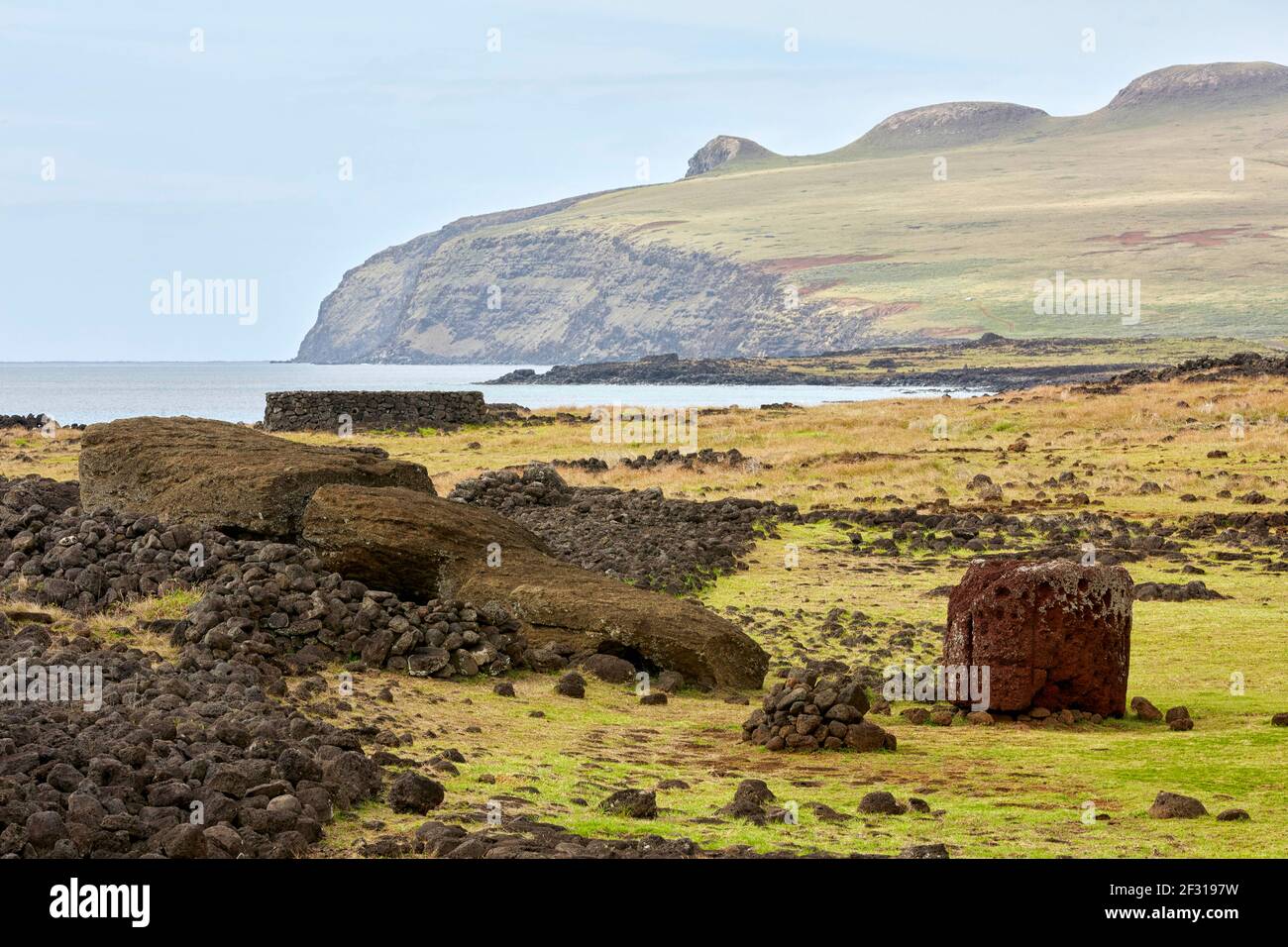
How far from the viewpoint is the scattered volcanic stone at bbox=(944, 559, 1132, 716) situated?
13336mm

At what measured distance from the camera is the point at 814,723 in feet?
40.0

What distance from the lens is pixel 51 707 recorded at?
10328 mm

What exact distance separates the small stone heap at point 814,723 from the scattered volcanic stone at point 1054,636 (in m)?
1.68

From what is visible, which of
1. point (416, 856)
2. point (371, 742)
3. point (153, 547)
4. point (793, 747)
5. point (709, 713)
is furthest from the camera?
point (153, 547)

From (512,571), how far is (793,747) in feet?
18.3

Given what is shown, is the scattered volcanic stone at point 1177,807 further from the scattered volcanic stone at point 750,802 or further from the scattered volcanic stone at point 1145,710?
the scattered volcanic stone at point 1145,710

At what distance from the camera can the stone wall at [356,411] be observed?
49.3 metres

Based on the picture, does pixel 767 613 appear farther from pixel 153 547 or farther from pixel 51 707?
pixel 51 707

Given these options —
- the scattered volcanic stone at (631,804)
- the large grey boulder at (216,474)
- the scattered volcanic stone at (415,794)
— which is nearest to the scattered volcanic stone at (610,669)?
the large grey boulder at (216,474)

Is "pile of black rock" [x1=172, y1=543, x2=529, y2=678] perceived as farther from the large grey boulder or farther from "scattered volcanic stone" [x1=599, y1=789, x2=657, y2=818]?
"scattered volcanic stone" [x1=599, y1=789, x2=657, y2=818]

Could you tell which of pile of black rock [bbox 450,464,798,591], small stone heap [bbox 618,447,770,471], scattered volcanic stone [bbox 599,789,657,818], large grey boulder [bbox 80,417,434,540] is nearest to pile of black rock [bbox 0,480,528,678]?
large grey boulder [bbox 80,417,434,540]

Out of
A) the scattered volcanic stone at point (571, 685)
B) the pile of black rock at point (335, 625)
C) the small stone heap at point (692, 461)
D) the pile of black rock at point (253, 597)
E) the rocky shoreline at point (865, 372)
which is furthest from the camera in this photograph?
the rocky shoreline at point (865, 372)

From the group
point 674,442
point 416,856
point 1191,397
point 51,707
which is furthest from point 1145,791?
point 1191,397
